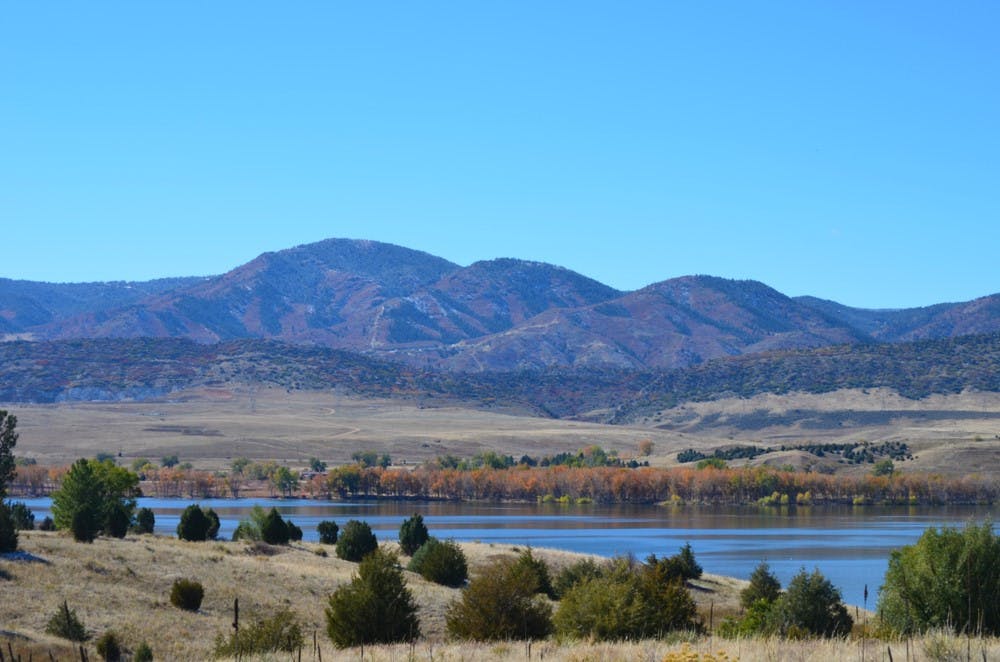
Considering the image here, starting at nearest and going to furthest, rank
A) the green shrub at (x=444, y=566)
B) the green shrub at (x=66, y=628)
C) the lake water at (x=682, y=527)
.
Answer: the green shrub at (x=66, y=628)
the green shrub at (x=444, y=566)
the lake water at (x=682, y=527)

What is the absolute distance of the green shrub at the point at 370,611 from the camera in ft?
82.2

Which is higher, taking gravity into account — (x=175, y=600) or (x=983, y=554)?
(x=983, y=554)

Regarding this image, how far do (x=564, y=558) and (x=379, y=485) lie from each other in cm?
8930

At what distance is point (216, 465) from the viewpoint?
16162cm

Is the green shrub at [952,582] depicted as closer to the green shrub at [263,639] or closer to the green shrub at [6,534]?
the green shrub at [263,639]

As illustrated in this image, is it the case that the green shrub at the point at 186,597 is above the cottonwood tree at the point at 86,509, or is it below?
below

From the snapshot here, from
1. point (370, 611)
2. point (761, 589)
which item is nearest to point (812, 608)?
point (370, 611)

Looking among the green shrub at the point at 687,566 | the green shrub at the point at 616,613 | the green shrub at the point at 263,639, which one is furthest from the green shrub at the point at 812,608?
the green shrub at the point at 687,566

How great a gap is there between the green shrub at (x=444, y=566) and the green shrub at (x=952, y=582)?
20.6 m

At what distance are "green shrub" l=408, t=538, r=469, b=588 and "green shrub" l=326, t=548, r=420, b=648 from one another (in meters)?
16.2

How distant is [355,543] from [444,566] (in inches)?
277

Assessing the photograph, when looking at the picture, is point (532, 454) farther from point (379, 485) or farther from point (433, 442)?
point (379, 485)

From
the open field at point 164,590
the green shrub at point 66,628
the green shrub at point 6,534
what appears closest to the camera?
the green shrub at point 66,628

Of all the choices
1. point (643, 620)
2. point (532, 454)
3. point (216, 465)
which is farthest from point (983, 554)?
point (532, 454)
